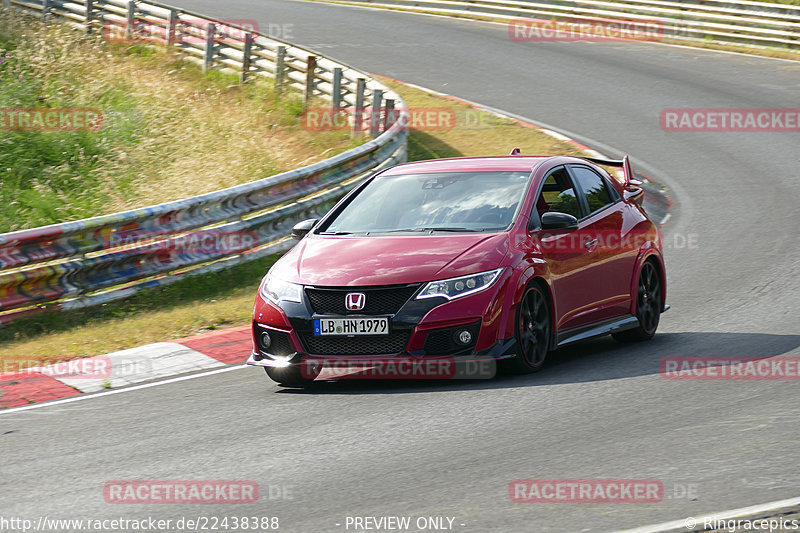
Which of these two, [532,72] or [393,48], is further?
[393,48]

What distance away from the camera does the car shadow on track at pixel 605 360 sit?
8109mm

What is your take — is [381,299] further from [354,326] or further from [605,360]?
[605,360]

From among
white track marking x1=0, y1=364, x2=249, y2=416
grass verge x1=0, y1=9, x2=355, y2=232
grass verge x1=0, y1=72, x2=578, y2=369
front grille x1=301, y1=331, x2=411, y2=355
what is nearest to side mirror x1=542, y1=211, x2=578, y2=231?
front grille x1=301, y1=331, x2=411, y2=355

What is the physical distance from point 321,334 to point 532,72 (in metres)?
20.1

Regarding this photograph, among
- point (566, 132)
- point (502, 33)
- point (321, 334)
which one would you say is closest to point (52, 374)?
A: point (321, 334)

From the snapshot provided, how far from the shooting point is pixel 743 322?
1018 centimetres

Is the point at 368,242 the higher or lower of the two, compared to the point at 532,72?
higher

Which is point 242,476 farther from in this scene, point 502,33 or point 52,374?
point 502,33

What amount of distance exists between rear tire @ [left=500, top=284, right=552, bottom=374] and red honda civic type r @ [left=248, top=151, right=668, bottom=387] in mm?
11

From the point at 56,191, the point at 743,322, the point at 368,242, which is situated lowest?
the point at 56,191

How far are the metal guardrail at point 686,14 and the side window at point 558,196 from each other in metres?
21.3

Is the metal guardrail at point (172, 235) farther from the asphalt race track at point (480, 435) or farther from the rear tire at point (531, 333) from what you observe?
the rear tire at point (531, 333)

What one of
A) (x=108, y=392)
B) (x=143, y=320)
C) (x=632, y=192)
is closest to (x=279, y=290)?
(x=108, y=392)

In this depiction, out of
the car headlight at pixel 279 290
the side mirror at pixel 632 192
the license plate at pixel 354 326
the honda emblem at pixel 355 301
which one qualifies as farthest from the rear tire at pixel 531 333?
the side mirror at pixel 632 192
